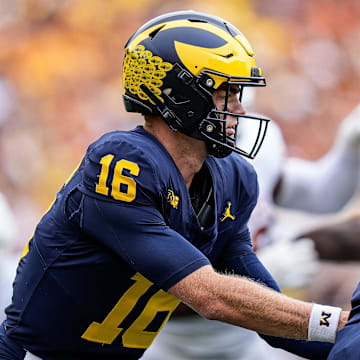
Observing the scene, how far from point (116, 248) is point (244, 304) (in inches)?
12.9

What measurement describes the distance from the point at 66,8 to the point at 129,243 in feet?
12.4

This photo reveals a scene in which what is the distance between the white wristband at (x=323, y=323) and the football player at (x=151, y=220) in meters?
0.06

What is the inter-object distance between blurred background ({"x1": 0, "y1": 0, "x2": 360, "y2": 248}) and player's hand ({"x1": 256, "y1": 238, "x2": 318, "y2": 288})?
47.1 inches

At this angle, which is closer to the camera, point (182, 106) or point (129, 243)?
point (129, 243)

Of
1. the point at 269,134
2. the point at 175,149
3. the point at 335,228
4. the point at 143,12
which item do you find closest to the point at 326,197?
the point at 335,228

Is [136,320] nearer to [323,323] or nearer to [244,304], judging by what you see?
[244,304]

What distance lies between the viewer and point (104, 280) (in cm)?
215

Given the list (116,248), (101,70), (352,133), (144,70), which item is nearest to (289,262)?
(352,133)

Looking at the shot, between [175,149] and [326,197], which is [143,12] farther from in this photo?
[175,149]

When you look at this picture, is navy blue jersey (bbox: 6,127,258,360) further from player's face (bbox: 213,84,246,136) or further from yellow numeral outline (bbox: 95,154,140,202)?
player's face (bbox: 213,84,246,136)

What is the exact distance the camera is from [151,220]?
6.54 feet

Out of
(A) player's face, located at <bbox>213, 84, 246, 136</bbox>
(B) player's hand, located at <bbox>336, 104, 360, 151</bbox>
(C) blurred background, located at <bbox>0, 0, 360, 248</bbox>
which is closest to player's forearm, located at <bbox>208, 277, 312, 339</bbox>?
(A) player's face, located at <bbox>213, 84, 246, 136</bbox>

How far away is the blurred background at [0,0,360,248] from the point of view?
5336 mm

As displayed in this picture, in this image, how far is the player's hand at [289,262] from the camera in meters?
4.15
